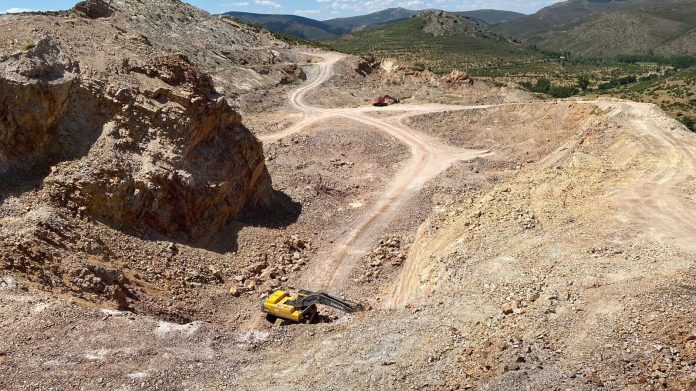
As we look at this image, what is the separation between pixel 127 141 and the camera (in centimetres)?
2048

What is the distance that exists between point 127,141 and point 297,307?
31.9 ft

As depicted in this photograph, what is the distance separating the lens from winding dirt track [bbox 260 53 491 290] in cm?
2225

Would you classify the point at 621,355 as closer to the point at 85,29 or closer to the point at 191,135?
the point at 191,135

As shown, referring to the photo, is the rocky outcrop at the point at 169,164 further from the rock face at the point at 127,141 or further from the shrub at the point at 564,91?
the shrub at the point at 564,91

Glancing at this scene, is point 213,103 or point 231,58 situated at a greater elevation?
point 231,58

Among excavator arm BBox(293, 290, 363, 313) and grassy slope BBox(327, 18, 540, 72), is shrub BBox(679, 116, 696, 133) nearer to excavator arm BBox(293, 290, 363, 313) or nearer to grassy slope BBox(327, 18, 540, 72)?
excavator arm BBox(293, 290, 363, 313)

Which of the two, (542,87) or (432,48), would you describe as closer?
(542,87)

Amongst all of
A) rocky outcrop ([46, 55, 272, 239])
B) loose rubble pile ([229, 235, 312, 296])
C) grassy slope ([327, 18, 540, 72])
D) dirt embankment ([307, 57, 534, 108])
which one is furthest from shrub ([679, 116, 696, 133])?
grassy slope ([327, 18, 540, 72])

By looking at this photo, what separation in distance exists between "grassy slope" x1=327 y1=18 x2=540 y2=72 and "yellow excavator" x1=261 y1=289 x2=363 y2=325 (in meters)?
92.2

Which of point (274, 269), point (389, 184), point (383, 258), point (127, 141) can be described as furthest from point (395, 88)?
point (127, 141)

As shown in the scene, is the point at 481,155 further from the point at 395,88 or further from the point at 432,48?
the point at 432,48

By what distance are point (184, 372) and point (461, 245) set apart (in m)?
9.50

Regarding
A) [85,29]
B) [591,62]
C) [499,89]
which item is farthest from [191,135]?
[591,62]

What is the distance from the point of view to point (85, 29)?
25.8 m
